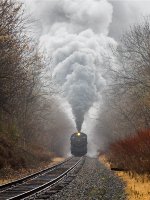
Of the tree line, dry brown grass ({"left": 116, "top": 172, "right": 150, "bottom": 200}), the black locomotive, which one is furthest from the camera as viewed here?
the black locomotive

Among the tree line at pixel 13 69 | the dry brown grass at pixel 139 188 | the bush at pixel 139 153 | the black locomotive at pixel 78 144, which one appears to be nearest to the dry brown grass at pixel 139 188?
the dry brown grass at pixel 139 188

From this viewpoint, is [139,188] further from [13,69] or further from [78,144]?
[78,144]

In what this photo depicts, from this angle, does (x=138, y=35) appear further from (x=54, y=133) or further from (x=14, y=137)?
(x=54, y=133)

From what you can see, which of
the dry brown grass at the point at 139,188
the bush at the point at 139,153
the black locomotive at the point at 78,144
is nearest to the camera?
the dry brown grass at the point at 139,188

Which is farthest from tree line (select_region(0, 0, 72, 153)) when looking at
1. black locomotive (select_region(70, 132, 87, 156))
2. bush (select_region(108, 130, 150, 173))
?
black locomotive (select_region(70, 132, 87, 156))

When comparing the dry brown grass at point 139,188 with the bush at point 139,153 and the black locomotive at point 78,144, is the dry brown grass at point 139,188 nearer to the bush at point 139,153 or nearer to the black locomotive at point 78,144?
the bush at point 139,153

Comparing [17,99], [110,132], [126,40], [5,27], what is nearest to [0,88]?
[5,27]

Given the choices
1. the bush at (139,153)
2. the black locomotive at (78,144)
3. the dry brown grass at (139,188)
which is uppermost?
the black locomotive at (78,144)

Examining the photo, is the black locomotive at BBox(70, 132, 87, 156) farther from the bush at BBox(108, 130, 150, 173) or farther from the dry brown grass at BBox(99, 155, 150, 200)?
the dry brown grass at BBox(99, 155, 150, 200)

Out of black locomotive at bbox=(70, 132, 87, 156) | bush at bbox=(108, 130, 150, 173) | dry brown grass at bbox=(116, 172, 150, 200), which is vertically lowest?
dry brown grass at bbox=(116, 172, 150, 200)

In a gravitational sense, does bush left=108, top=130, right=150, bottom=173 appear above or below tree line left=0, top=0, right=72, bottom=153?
below

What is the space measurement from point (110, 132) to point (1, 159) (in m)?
43.2

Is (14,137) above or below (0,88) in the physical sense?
below

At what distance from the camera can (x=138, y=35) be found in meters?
31.4
